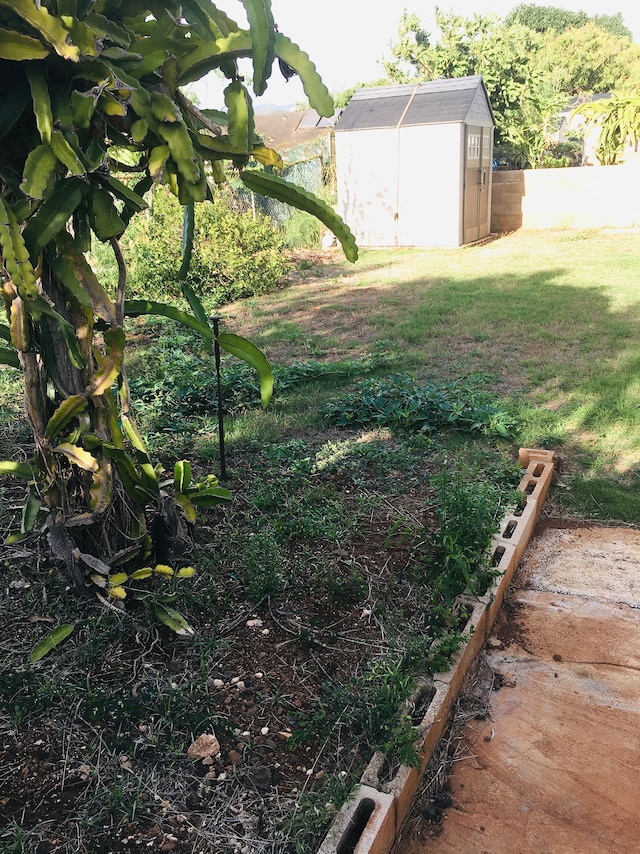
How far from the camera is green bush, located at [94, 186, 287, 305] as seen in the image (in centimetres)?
912

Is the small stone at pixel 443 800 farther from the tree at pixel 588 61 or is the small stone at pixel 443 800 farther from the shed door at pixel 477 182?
the tree at pixel 588 61

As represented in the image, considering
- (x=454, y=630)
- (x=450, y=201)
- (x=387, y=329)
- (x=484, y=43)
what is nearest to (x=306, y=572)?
(x=454, y=630)

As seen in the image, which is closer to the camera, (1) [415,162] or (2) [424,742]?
(2) [424,742]

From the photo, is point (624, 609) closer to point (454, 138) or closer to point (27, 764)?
point (27, 764)

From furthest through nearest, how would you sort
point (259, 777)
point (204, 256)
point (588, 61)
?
point (588, 61) → point (204, 256) → point (259, 777)

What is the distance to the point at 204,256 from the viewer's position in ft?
30.9

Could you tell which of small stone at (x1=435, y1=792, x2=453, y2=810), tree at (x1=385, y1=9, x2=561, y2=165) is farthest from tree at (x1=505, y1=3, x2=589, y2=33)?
small stone at (x1=435, y1=792, x2=453, y2=810)

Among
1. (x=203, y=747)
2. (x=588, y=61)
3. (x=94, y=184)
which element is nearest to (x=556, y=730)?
(x=203, y=747)

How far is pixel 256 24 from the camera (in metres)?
2.20

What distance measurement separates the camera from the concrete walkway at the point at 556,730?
2.09 metres

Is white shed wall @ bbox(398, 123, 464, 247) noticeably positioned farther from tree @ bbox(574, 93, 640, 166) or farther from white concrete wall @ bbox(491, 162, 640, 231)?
tree @ bbox(574, 93, 640, 166)

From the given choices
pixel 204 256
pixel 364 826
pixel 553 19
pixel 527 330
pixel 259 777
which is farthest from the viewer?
pixel 553 19

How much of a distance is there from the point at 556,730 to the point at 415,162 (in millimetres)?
12426

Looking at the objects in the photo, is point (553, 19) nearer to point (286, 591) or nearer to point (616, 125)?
point (616, 125)
